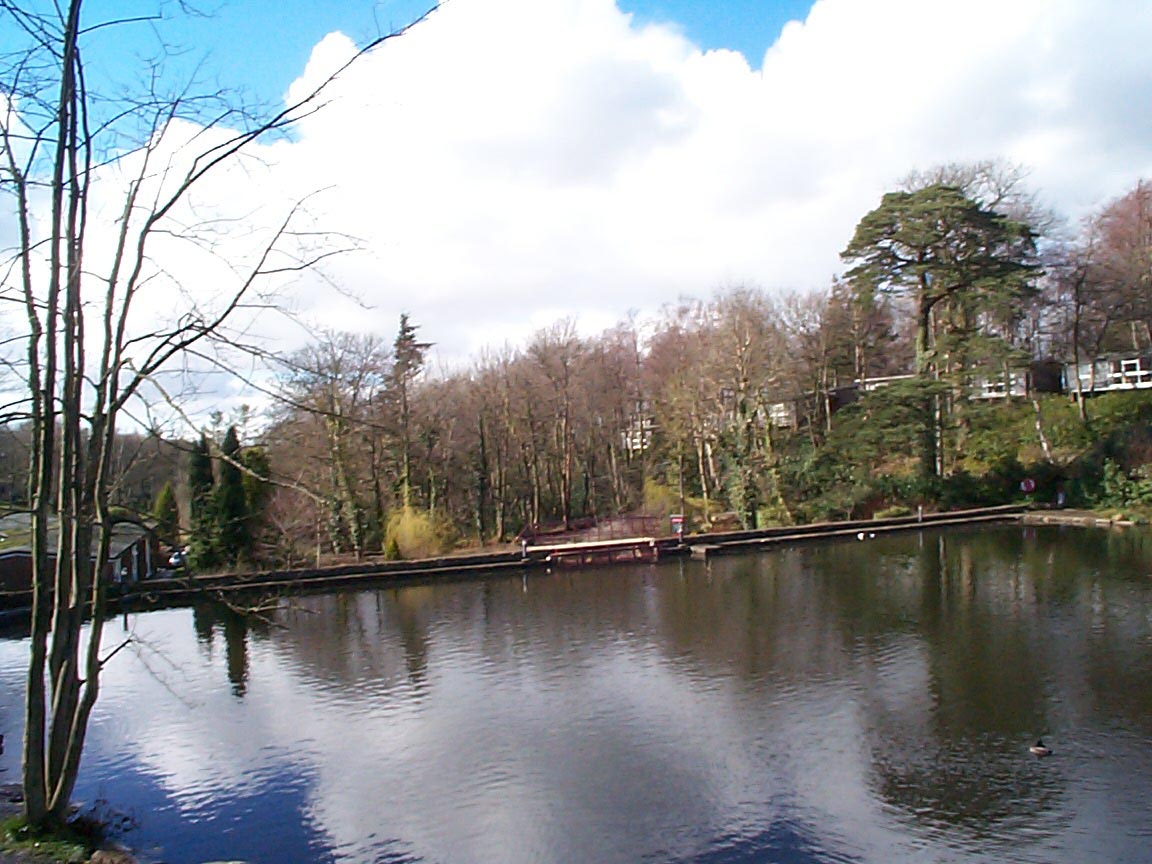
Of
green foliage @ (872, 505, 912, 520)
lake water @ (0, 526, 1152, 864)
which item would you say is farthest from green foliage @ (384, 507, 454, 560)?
green foliage @ (872, 505, 912, 520)

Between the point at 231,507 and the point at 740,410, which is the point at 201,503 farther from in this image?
the point at 740,410

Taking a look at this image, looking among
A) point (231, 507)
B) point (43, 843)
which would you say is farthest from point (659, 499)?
point (43, 843)

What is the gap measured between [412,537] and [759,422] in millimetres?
11762

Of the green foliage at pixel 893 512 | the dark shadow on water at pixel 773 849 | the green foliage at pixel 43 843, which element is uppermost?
the green foliage at pixel 893 512

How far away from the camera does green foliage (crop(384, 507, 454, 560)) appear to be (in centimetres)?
2594

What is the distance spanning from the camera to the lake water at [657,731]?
7.97 metres

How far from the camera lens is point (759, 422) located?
30.9 m

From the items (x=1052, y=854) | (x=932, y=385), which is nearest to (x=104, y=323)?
(x=1052, y=854)

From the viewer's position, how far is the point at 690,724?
34.9 feet

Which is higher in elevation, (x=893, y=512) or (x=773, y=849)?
(x=893, y=512)

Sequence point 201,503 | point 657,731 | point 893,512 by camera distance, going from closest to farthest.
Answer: point 657,731
point 201,503
point 893,512

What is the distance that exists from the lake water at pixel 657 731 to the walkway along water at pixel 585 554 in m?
4.27

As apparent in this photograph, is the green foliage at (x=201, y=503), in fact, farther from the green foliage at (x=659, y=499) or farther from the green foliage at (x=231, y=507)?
the green foliage at (x=659, y=499)

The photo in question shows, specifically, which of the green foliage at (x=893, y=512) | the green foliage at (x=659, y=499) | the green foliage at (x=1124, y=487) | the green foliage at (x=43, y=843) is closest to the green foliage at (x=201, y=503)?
the green foliage at (x=659, y=499)
